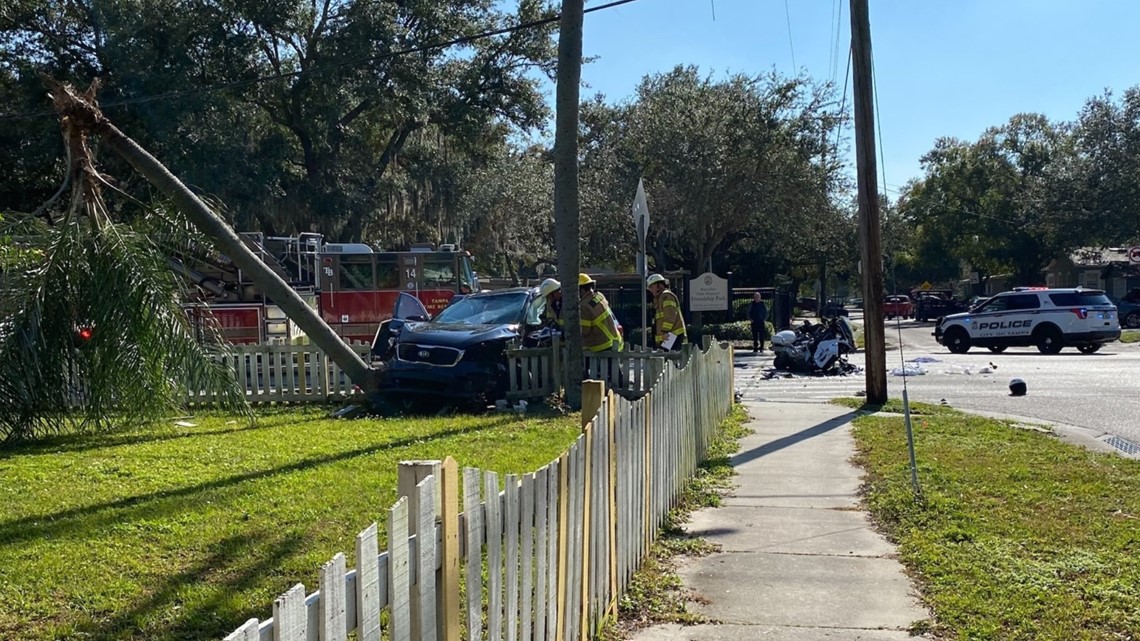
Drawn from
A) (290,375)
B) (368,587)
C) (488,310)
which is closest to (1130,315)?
(488,310)

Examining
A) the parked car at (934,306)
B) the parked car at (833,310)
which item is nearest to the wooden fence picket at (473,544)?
the parked car at (833,310)

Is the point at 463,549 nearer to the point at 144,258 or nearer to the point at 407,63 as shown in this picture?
the point at 144,258

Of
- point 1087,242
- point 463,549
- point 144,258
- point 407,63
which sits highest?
point 407,63

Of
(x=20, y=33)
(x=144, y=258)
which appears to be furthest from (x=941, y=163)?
(x=144, y=258)

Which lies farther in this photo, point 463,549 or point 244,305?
point 244,305

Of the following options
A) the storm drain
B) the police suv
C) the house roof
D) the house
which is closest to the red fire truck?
the police suv

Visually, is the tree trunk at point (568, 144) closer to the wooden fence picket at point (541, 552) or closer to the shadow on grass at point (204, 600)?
the shadow on grass at point (204, 600)

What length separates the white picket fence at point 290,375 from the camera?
14109 mm

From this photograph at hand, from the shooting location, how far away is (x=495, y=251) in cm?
4797

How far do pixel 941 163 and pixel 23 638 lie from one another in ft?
235

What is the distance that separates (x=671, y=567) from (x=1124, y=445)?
6599mm

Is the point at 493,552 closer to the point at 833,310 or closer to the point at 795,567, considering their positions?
the point at 795,567

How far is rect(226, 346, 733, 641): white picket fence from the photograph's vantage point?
234 cm

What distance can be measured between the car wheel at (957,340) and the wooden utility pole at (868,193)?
46.3 feet
